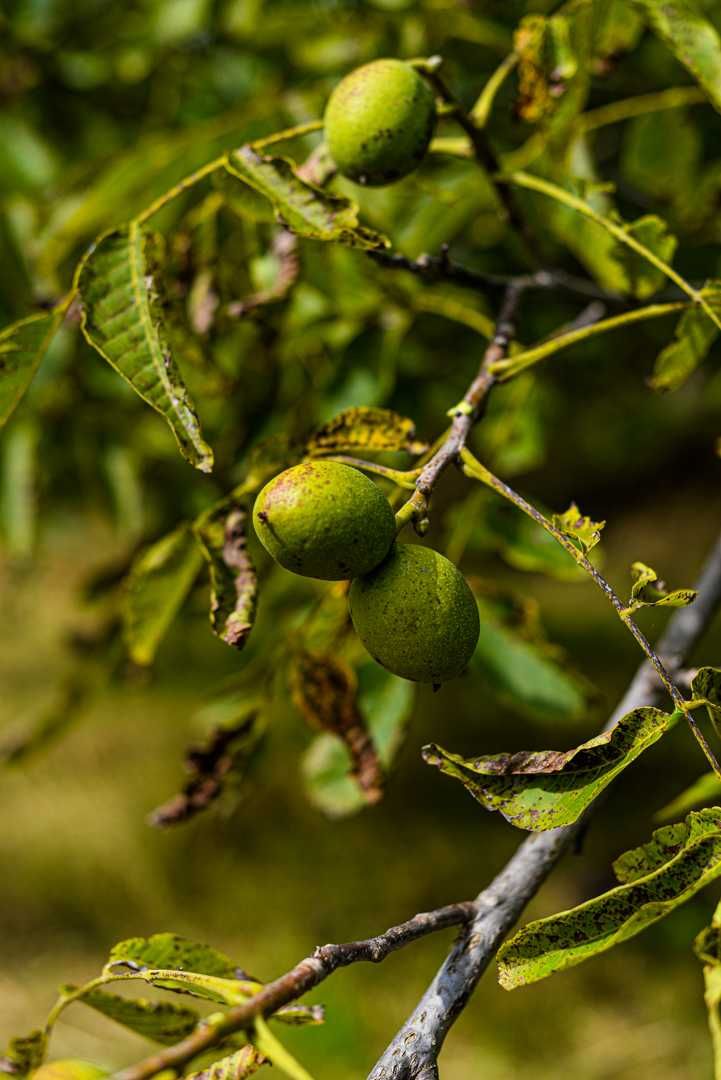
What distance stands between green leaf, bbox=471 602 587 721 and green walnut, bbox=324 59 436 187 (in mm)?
741

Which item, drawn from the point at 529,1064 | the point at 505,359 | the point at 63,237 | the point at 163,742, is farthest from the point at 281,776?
Answer: the point at 505,359

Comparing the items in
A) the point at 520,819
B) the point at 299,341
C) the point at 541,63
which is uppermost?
the point at 299,341

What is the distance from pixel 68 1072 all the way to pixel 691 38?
1357mm

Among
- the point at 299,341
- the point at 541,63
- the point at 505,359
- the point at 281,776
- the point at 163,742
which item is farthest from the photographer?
the point at 163,742

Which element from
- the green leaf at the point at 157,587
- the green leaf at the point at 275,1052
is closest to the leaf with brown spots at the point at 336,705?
the green leaf at the point at 157,587

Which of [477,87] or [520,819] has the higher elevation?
[477,87]

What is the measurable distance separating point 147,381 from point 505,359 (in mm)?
500

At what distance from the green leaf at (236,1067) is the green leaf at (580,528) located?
534mm

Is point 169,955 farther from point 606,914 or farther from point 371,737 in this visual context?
point 371,737

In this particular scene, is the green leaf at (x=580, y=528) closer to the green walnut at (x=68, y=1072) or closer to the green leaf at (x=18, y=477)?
the green walnut at (x=68, y=1072)

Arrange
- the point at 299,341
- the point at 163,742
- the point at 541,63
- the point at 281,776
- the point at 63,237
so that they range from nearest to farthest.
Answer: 1. the point at 541,63
2. the point at 63,237
3. the point at 299,341
4. the point at 281,776
5. the point at 163,742

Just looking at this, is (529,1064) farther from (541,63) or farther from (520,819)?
(541,63)

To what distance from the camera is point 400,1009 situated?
253 centimetres

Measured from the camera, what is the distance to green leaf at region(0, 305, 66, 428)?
1.17 meters
